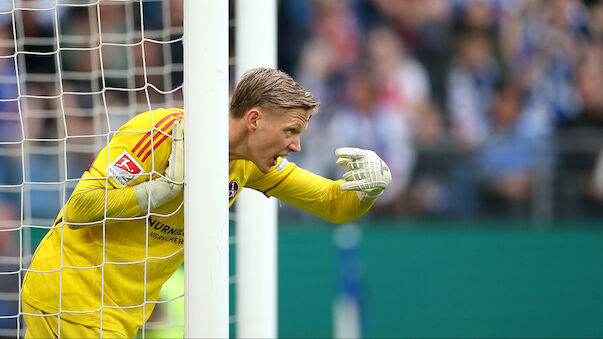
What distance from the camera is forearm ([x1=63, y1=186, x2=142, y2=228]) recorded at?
2.84 metres

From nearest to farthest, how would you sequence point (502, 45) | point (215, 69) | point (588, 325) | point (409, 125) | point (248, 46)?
point (215, 69)
point (248, 46)
point (588, 325)
point (409, 125)
point (502, 45)

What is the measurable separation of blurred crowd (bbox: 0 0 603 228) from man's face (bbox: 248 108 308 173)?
2.84 metres

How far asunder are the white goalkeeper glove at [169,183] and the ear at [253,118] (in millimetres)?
256

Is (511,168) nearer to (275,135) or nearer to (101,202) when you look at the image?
(275,135)

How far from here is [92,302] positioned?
3107 mm

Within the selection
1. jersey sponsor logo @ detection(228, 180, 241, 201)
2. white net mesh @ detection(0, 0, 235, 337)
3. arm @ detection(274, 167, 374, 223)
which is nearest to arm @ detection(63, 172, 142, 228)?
jersey sponsor logo @ detection(228, 180, 241, 201)

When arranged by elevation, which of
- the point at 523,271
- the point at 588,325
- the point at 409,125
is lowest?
the point at 588,325

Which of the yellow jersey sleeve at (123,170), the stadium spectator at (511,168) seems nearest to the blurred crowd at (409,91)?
the stadium spectator at (511,168)

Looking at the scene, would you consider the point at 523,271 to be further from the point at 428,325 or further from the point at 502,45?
the point at 502,45

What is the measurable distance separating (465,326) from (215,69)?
16.0ft

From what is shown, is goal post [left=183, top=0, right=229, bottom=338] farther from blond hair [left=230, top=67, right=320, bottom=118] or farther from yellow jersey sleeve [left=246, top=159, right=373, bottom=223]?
yellow jersey sleeve [left=246, top=159, right=373, bottom=223]

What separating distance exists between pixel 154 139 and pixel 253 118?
0.36m

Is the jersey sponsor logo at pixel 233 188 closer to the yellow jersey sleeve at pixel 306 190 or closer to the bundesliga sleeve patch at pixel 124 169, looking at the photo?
the yellow jersey sleeve at pixel 306 190

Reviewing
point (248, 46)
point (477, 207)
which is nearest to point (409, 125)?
point (477, 207)
